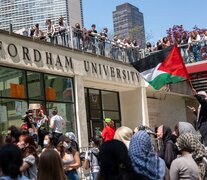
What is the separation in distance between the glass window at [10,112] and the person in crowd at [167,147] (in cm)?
800

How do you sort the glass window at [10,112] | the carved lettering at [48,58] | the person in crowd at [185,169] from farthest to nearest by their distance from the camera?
1. the carved lettering at [48,58]
2. the glass window at [10,112]
3. the person in crowd at [185,169]

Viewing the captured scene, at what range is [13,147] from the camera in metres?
3.94

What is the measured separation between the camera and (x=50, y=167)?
4.68 metres

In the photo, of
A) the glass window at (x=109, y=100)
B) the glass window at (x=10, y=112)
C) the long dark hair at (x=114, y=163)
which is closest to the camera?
the long dark hair at (x=114, y=163)

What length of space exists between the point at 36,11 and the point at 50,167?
157 ft

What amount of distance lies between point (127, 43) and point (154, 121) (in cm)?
495

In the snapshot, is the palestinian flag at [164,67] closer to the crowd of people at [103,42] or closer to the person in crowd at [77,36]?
the crowd of people at [103,42]

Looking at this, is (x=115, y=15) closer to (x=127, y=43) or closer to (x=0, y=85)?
(x=127, y=43)

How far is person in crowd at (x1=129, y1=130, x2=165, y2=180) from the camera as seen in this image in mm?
4223

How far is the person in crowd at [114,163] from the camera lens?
11.6 ft

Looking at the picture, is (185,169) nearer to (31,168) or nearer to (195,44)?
(31,168)

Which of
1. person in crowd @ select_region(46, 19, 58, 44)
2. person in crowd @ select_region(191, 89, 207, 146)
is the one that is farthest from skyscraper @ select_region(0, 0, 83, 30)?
person in crowd @ select_region(191, 89, 207, 146)

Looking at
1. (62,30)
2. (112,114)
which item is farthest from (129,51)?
(62,30)

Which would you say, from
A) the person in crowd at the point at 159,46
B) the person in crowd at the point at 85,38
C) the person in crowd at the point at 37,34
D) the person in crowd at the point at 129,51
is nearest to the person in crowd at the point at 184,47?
the person in crowd at the point at 159,46
